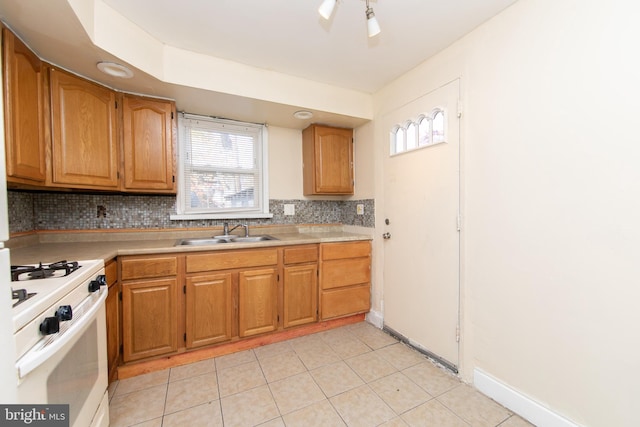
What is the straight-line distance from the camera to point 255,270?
2230mm

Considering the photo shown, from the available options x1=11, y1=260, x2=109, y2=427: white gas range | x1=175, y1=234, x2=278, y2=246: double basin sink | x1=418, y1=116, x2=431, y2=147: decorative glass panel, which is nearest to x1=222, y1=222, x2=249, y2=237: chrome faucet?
x1=175, y1=234, x2=278, y2=246: double basin sink

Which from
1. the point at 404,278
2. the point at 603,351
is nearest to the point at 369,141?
the point at 404,278

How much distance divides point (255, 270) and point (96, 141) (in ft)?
4.89

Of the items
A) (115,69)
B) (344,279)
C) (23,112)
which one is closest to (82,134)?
(23,112)

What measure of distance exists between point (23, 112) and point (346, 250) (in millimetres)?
2416

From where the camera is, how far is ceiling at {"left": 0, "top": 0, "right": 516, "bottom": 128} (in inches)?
57.6

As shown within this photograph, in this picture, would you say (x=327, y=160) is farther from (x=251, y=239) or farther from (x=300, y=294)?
(x=300, y=294)

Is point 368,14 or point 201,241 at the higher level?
point 368,14

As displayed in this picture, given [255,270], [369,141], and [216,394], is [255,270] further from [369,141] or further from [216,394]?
[369,141]

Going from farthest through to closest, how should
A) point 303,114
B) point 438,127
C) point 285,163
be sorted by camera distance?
point 285,163 → point 303,114 → point 438,127

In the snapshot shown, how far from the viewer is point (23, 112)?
1.46m

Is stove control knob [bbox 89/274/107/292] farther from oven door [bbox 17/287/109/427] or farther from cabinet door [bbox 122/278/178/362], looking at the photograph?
cabinet door [bbox 122/278/178/362]

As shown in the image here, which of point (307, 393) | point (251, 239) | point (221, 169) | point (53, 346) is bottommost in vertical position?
point (307, 393)

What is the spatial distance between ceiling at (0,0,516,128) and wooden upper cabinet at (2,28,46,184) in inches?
4.1
